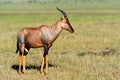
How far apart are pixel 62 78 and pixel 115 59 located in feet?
14.9

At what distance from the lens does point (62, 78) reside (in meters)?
12.8

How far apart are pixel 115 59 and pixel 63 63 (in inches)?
98.0

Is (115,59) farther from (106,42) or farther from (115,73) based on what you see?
(106,42)

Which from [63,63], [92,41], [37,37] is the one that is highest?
[37,37]

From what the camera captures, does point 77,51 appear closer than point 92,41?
Yes

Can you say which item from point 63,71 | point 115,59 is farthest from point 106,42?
point 63,71

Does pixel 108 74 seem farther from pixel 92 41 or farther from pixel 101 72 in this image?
pixel 92 41

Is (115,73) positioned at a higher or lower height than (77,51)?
higher

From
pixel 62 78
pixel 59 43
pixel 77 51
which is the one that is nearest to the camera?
pixel 62 78

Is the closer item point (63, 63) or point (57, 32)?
point (57, 32)

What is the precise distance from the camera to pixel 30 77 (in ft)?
43.3

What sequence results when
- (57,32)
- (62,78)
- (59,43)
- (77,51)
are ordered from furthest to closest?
(59,43) → (77,51) → (57,32) → (62,78)

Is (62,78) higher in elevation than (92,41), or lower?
higher

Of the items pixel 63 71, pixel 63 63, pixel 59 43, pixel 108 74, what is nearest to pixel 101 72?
pixel 108 74
